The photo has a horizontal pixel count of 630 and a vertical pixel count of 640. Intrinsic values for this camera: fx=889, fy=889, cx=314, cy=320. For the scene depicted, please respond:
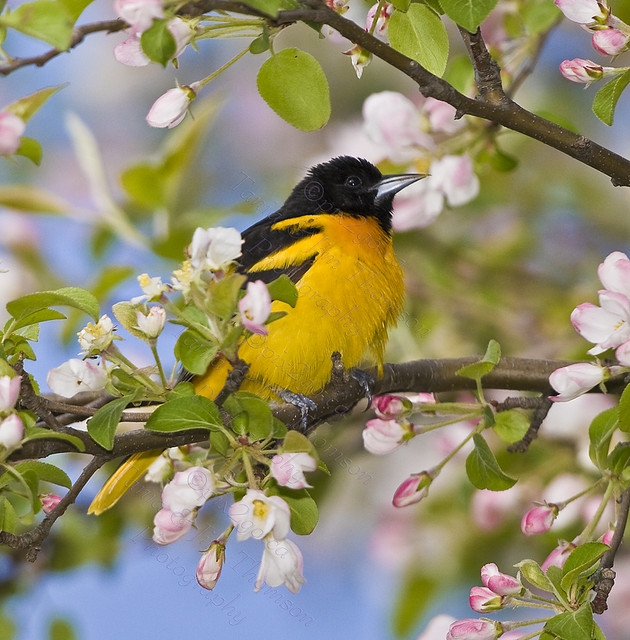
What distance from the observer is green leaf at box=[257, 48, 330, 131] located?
1587 mm

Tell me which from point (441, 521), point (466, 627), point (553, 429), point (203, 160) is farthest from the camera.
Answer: point (203, 160)

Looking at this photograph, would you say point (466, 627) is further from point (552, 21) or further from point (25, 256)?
point (25, 256)

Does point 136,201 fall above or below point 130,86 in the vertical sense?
above

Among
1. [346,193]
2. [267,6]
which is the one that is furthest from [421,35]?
[346,193]

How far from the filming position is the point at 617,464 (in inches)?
64.5

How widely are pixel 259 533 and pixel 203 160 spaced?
3250 mm

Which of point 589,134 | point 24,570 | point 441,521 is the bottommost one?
point 441,521

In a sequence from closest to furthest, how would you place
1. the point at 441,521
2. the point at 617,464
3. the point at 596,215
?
the point at 617,464, the point at 441,521, the point at 596,215

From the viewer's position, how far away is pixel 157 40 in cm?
134

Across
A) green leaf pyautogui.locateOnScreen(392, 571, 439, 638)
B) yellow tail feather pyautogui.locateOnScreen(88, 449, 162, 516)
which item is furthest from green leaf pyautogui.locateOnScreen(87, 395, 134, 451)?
green leaf pyautogui.locateOnScreen(392, 571, 439, 638)

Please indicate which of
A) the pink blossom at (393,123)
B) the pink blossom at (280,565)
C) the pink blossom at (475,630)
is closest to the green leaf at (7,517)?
the pink blossom at (280,565)

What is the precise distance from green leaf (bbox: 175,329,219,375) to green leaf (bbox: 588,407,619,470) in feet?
2.38

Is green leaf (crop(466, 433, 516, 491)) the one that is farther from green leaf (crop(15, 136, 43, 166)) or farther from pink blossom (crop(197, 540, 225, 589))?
green leaf (crop(15, 136, 43, 166))

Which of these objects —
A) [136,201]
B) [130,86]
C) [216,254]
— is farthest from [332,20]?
[130,86]
